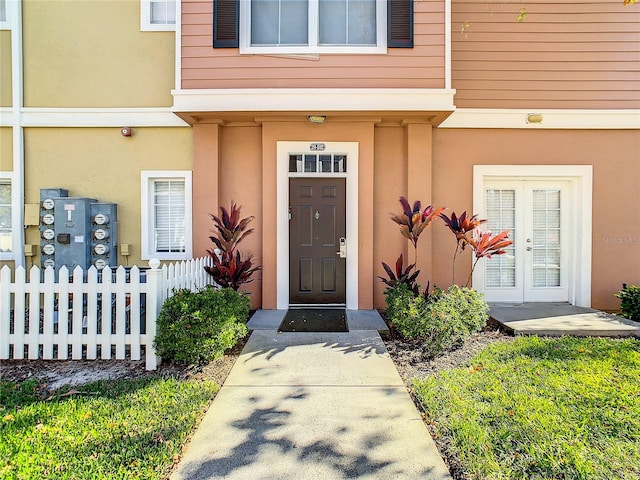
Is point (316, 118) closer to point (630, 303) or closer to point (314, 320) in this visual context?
point (314, 320)

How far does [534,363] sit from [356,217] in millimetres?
3478

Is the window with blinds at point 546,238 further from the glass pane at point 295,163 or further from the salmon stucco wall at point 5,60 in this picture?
the salmon stucco wall at point 5,60

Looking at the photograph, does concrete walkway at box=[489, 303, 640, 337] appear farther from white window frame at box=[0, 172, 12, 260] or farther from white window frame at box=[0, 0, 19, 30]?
white window frame at box=[0, 0, 19, 30]

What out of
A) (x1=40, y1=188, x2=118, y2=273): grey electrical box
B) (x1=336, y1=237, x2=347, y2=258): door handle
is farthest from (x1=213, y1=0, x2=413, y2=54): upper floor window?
(x1=40, y1=188, x2=118, y2=273): grey electrical box

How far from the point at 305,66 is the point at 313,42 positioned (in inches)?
17.6

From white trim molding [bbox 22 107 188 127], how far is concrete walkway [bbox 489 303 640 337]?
20.9ft

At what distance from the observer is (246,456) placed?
2748 millimetres

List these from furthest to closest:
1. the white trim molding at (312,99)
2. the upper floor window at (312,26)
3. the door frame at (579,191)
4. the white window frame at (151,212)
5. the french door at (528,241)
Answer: the french door at (528,241)
the door frame at (579,191)
the white window frame at (151,212)
the upper floor window at (312,26)
the white trim molding at (312,99)

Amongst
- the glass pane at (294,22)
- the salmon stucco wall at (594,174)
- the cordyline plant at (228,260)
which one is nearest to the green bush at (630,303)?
the salmon stucco wall at (594,174)

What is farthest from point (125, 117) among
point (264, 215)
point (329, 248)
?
point (329, 248)

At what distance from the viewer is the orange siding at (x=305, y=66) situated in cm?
623

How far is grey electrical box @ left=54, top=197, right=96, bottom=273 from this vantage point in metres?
6.55

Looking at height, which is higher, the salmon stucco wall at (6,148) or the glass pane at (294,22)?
the glass pane at (294,22)

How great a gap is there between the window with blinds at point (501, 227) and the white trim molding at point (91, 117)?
583cm
